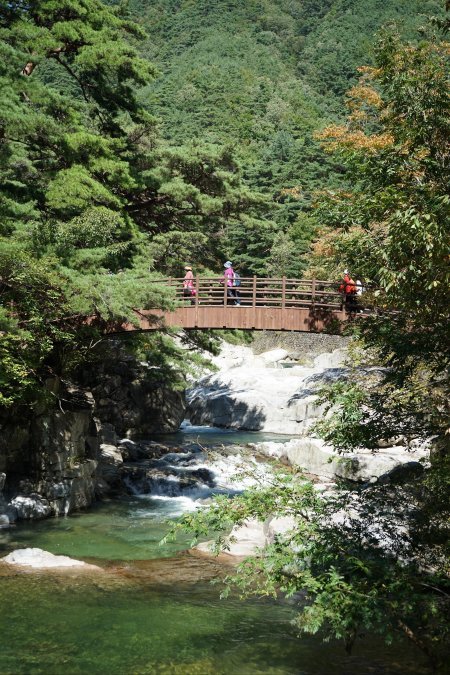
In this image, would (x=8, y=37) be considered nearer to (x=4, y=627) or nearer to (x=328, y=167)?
(x=4, y=627)

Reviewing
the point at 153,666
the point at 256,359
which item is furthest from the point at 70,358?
the point at 256,359

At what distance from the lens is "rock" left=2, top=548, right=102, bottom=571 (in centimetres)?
1077

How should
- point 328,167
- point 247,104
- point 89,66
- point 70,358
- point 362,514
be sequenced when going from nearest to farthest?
point 362,514
point 70,358
point 89,66
point 328,167
point 247,104

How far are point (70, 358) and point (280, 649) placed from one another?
908 cm

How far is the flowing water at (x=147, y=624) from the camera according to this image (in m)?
7.77

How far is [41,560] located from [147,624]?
2871 mm

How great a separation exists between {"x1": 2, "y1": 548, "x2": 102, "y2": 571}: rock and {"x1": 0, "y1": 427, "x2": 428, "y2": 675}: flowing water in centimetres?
34

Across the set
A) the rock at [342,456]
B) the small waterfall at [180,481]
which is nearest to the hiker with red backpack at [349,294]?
the rock at [342,456]

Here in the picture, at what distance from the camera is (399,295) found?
8.06m

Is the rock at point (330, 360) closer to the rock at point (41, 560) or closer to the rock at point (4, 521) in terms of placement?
the rock at point (4, 521)

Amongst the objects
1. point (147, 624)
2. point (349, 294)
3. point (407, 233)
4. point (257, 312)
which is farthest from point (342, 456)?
point (407, 233)

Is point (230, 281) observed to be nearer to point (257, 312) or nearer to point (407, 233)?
point (257, 312)

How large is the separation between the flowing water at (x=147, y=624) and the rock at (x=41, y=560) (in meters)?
0.34

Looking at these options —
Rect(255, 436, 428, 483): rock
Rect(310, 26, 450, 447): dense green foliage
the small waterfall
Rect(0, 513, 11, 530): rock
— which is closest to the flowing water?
Rect(0, 513, 11, 530): rock
